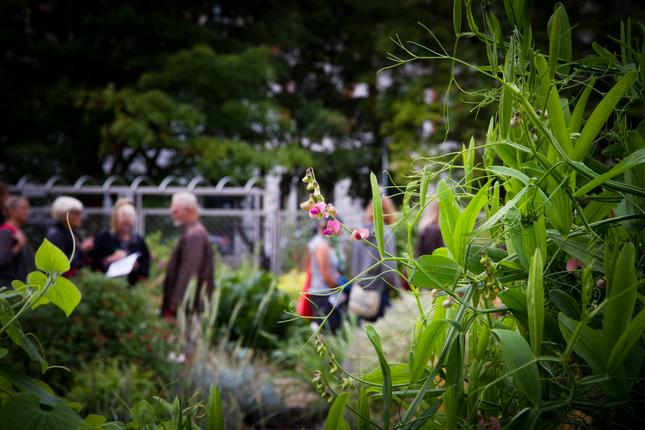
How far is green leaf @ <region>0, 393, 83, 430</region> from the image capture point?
3.38ft

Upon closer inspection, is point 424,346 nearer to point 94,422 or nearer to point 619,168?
point 619,168

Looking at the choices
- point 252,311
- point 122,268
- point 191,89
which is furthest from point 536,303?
point 191,89

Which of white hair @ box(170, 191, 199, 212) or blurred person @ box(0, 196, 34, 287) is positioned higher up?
white hair @ box(170, 191, 199, 212)

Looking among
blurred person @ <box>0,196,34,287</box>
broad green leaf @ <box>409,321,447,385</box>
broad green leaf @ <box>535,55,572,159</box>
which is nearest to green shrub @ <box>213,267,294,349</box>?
blurred person @ <box>0,196,34,287</box>

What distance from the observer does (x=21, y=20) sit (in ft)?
A: 60.5

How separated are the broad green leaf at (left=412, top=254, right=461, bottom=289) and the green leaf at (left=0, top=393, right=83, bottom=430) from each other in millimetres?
539

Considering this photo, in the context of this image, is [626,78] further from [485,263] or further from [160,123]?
[160,123]

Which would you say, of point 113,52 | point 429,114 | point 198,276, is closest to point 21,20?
point 113,52

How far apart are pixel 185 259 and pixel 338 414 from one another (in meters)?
5.25

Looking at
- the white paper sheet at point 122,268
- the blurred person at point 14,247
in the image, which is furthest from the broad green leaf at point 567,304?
the blurred person at point 14,247

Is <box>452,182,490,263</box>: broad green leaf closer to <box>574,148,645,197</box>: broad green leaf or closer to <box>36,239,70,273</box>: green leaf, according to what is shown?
<box>574,148,645,197</box>: broad green leaf

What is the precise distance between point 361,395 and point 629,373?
1.16 feet

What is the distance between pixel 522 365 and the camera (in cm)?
87

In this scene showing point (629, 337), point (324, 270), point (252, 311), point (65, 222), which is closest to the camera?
point (629, 337)
